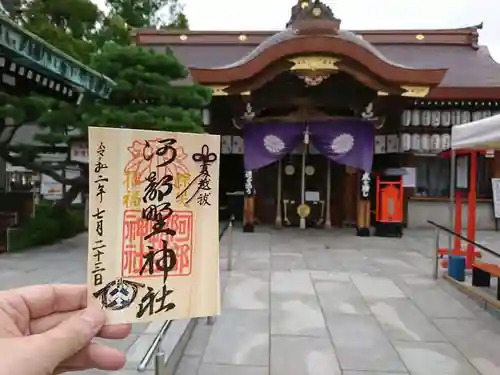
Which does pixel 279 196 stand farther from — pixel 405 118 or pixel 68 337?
pixel 68 337

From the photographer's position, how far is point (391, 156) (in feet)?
43.0

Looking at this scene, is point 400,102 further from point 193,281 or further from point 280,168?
point 193,281

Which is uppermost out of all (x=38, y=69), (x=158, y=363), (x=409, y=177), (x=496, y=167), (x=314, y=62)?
(x=314, y=62)

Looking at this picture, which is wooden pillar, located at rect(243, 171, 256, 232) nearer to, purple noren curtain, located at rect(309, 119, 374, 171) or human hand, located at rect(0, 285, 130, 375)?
purple noren curtain, located at rect(309, 119, 374, 171)

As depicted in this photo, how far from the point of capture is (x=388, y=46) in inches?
591

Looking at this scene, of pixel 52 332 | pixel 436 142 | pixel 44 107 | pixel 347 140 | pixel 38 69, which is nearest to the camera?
pixel 52 332

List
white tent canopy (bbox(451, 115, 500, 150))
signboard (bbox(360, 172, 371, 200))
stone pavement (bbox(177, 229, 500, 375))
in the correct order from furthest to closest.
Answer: signboard (bbox(360, 172, 371, 200)), white tent canopy (bbox(451, 115, 500, 150)), stone pavement (bbox(177, 229, 500, 375))

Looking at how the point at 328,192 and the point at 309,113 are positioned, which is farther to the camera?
the point at 328,192

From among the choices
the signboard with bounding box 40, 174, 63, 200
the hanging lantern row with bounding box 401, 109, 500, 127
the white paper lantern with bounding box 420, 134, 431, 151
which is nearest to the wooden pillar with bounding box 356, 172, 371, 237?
the white paper lantern with bounding box 420, 134, 431, 151

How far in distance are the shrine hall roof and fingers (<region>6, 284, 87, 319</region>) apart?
12885 mm

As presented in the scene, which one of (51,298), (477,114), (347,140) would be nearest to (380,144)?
(347,140)

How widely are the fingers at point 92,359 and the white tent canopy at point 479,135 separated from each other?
4.90 m

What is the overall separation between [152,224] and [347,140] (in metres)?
10.2

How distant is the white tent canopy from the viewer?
17.4ft
